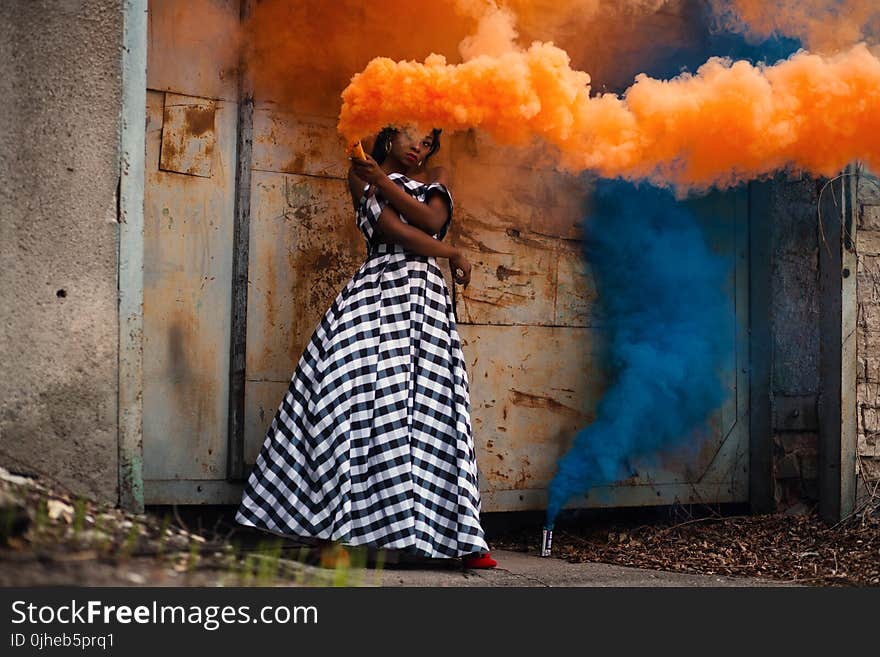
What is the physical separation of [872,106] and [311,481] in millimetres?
3207

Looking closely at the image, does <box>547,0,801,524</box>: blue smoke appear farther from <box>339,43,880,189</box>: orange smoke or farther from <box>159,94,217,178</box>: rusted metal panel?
<box>159,94,217,178</box>: rusted metal panel

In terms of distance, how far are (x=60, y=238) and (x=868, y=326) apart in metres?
4.33

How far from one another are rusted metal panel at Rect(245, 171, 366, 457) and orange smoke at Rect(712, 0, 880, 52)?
249cm

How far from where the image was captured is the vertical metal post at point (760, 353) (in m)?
6.48

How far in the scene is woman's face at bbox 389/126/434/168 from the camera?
5.05m

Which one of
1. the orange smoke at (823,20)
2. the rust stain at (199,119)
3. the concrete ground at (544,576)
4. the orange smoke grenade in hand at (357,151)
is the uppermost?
the orange smoke at (823,20)

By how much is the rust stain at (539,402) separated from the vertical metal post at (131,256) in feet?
7.72

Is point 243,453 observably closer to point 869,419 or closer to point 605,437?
point 605,437

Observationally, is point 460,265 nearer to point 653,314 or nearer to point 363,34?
point 363,34

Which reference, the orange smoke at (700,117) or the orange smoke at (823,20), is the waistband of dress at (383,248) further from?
the orange smoke at (823,20)

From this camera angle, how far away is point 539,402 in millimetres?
6125

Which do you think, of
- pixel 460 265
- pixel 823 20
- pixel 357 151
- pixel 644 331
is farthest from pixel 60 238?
pixel 823 20

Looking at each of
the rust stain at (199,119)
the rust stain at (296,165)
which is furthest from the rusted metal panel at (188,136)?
the rust stain at (296,165)

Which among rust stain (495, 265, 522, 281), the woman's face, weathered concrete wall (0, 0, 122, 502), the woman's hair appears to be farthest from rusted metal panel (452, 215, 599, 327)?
weathered concrete wall (0, 0, 122, 502)
